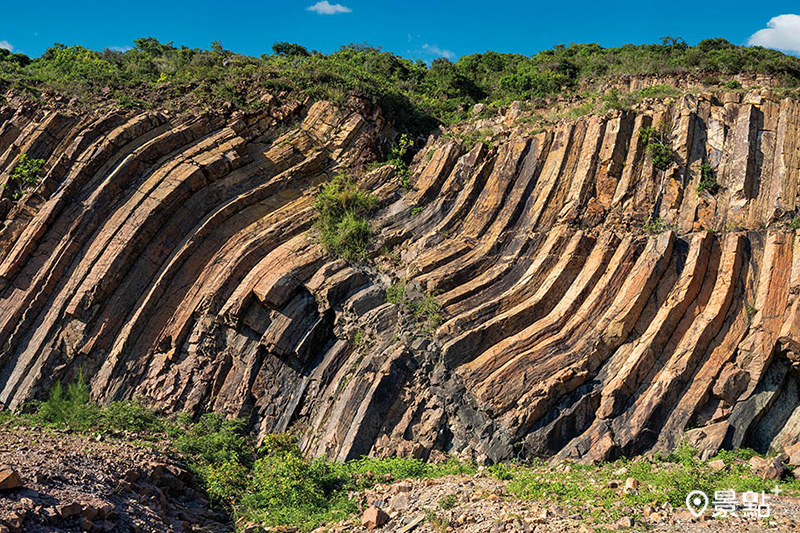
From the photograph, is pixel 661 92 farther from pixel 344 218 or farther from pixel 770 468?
pixel 770 468

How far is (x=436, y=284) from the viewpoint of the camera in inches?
671

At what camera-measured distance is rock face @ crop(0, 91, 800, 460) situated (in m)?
15.1

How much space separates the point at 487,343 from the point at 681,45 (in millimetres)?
21679

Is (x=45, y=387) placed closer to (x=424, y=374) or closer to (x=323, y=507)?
(x=323, y=507)

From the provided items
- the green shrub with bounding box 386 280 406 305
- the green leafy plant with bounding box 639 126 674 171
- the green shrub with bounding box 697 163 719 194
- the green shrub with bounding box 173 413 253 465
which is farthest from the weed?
the green leafy plant with bounding box 639 126 674 171

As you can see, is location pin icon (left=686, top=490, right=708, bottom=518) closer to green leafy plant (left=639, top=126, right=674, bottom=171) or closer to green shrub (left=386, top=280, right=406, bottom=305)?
green shrub (left=386, top=280, right=406, bottom=305)

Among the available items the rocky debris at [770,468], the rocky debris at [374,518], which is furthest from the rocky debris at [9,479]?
the rocky debris at [770,468]

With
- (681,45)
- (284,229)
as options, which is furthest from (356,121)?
(681,45)

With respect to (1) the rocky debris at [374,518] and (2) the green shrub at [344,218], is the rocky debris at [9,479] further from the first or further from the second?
(2) the green shrub at [344,218]

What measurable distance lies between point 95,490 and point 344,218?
9.84 meters

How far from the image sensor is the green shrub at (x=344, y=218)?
18328 mm

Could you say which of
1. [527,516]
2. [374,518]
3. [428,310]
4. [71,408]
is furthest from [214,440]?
[527,516]

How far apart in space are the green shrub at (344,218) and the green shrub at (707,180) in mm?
9509

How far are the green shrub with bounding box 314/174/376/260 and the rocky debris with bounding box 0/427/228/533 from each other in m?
7.12
